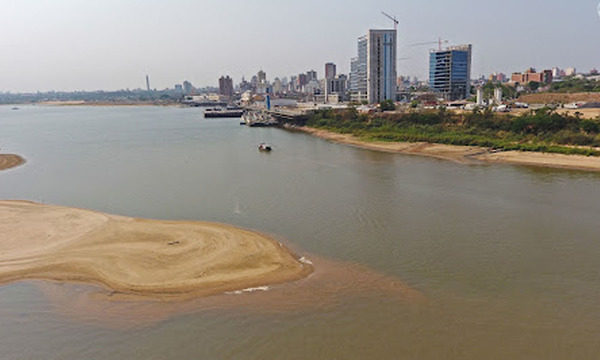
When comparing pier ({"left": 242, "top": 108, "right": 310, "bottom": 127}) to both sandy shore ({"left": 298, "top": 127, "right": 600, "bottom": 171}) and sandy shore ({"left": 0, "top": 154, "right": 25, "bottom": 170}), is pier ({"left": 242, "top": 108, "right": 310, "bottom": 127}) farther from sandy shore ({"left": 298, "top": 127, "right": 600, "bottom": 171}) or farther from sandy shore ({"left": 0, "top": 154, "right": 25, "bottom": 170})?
sandy shore ({"left": 0, "top": 154, "right": 25, "bottom": 170})

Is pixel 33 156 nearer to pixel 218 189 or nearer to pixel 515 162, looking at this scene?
pixel 218 189

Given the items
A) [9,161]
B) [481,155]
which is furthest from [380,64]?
[9,161]

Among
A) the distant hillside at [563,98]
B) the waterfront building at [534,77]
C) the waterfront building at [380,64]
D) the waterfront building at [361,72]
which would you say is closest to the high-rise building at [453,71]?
the waterfront building at [380,64]

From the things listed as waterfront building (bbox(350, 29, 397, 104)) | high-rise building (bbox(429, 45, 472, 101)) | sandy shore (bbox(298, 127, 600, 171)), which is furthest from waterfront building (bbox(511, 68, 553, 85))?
sandy shore (bbox(298, 127, 600, 171))

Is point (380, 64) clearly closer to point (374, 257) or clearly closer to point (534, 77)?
point (534, 77)

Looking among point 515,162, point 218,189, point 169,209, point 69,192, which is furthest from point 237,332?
point 515,162
